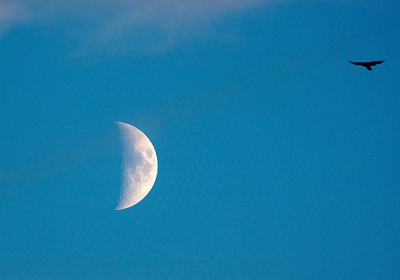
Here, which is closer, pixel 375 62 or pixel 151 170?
pixel 375 62

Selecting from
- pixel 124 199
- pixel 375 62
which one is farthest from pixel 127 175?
pixel 375 62

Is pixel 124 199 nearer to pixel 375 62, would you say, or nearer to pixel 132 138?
pixel 132 138

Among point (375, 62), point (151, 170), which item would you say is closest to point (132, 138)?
point (151, 170)

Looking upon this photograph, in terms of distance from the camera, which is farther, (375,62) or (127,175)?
(127,175)

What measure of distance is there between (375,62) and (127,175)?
127 feet

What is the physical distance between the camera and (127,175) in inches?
3858

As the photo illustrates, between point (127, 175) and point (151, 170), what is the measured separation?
12.3 ft

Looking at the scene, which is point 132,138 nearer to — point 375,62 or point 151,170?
point 151,170

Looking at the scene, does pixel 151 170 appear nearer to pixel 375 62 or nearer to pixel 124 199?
pixel 124 199

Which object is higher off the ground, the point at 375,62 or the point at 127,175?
the point at 127,175

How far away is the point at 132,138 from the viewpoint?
326ft

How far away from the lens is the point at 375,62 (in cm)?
7169

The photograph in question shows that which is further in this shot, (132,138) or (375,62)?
(132,138)

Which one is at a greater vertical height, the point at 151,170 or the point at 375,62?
the point at 151,170
